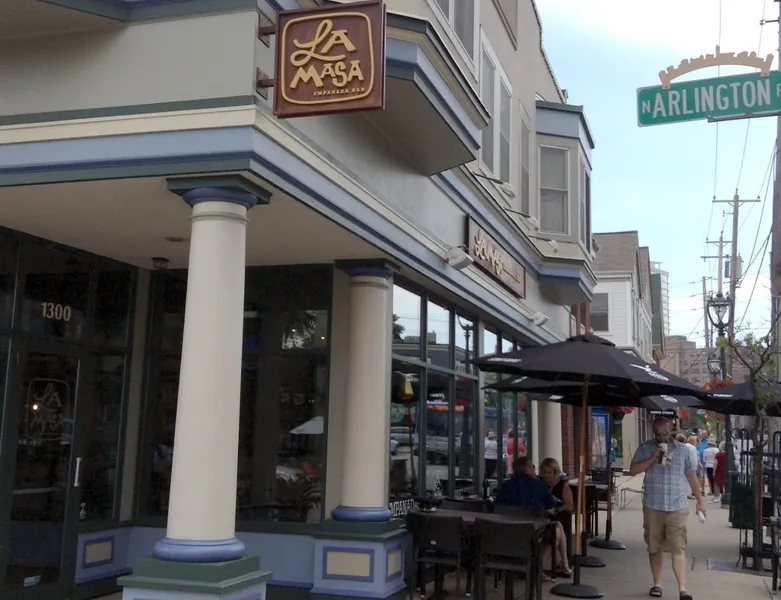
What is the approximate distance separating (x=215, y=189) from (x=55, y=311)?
9.13 feet

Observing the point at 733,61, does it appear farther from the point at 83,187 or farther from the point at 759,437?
the point at 83,187

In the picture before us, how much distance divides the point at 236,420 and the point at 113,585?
3.47 metres

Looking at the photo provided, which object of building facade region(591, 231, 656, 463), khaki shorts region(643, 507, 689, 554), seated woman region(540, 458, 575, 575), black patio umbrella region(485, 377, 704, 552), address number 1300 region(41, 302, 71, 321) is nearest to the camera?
address number 1300 region(41, 302, 71, 321)

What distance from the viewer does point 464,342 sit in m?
11.8

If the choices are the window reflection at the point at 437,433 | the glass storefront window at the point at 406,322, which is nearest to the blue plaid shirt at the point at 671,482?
the window reflection at the point at 437,433

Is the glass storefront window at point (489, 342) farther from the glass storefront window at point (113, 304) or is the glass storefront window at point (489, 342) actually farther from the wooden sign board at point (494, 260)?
the glass storefront window at point (113, 304)

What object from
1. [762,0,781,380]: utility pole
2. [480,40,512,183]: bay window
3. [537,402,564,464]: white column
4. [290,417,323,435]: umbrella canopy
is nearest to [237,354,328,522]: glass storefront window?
[290,417,323,435]: umbrella canopy

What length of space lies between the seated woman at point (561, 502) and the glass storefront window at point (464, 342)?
176cm

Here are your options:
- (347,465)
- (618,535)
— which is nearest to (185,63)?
(347,465)

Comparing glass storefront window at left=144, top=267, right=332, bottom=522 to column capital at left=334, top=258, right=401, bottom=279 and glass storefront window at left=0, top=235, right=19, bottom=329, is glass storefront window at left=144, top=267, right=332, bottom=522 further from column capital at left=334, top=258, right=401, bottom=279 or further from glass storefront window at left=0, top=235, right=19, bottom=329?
glass storefront window at left=0, top=235, right=19, bottom=329

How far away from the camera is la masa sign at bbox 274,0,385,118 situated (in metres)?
5.78

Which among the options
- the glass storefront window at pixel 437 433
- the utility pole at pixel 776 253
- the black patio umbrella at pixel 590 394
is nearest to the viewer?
the glass storefront window at pixel 437 433

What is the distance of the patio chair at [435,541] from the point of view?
780 centimetres

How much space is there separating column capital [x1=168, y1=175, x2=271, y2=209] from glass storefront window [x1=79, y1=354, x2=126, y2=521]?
9.92ft
